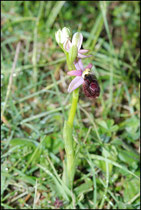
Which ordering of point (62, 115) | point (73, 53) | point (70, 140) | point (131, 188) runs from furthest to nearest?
point (62, 115) → point (131, 188) → point (70, 140) → point (73, 53)

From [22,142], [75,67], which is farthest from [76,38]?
[22,142]

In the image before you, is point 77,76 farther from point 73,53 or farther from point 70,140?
point 70,140

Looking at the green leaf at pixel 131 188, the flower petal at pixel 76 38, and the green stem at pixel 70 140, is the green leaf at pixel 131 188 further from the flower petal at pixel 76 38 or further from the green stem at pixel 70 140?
the flower petal at pixel 76 38

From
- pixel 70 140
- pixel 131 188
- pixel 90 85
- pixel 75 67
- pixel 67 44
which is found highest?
pixel 67 44

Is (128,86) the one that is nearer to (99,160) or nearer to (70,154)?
(99,160)

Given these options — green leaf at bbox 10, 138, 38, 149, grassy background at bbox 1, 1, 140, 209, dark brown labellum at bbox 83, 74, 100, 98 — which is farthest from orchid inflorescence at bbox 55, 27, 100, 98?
green leaf at bbox 10, 138, 38, 149

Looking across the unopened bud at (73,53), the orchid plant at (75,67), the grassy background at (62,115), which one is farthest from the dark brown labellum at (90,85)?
the grassy background at (62,115)
